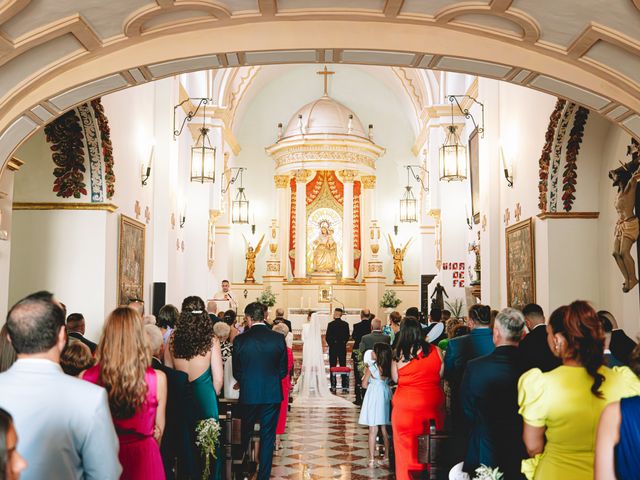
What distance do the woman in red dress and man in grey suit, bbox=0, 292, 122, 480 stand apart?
147 inches

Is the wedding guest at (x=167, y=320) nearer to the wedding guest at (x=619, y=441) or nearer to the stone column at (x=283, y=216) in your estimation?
the wedding guest at (x=619, y=441)

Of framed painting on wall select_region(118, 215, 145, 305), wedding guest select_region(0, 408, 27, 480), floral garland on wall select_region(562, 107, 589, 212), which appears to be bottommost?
wedding guest select_region(0, 408, 27, 480)

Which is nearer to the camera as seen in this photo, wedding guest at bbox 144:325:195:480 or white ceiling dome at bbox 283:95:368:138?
wedding guest at bbox 144:325:195:480

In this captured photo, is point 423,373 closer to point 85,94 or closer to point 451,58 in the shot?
point 451,58

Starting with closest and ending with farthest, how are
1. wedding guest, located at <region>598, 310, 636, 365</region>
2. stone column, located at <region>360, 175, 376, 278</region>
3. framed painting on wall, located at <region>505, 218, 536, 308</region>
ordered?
wedding guest, located at <region>598, 310, 636, 365</region> → framed painting on wall, located at <region>505, 218, 536, 308</region> → stone column, located at <region>360, 175, 376, 278</region>

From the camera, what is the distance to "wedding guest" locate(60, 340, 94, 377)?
385cm

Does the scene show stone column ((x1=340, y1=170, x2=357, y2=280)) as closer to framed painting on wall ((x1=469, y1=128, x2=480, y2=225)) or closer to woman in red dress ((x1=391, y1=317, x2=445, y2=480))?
framed painting on wall ((x1=469, y1=128, x2=480, y2=225))

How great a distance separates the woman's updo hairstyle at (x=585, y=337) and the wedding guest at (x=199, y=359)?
289cm

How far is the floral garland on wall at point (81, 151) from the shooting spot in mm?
9453

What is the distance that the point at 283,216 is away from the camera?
26.6 m

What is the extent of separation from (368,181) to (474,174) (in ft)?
36.8

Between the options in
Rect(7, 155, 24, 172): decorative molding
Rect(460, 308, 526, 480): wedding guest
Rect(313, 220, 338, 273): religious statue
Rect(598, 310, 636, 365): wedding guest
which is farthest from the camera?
Rect(313, 220, 338, 273): religious statue

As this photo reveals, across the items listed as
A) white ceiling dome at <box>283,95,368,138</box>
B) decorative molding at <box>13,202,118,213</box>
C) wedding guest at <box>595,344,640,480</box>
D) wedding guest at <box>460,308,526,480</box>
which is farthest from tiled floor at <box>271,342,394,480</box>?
white ceiling dome at <box>283,95,368,138</box>

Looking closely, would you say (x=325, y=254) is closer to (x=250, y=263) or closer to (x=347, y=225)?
(x=347, y=225)
